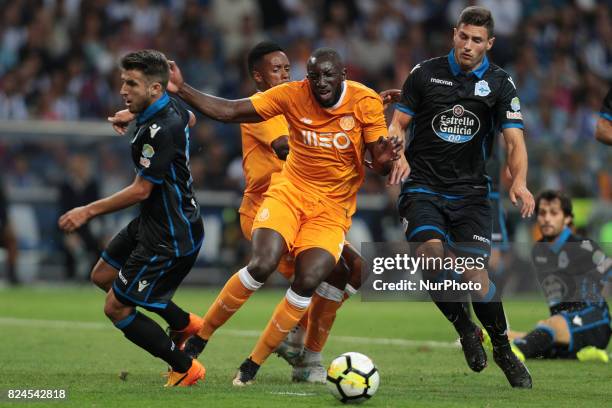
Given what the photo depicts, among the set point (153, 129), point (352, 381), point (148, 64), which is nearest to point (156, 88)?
point (148, 64)

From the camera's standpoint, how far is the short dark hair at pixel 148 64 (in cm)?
789

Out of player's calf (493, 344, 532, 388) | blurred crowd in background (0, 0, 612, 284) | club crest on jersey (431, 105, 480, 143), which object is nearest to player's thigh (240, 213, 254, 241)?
club crest on jersey (431, 105, 480, 143)

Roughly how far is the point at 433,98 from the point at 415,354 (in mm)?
3001

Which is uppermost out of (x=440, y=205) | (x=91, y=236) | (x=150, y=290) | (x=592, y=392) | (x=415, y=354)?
(x=440, y=205)

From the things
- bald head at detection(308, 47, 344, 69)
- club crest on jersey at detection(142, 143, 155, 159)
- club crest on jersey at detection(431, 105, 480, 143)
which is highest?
bald head at detection(308, 47, 344, 69)

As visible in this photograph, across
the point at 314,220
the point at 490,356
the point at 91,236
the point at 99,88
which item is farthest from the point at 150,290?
the point at 99,88

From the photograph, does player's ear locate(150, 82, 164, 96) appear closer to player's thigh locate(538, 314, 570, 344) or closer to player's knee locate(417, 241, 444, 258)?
player's knee locate(417, 241, 444, 258)

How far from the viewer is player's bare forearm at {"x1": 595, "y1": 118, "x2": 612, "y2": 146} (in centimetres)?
884

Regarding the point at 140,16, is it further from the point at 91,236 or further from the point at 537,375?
the point at 537,375

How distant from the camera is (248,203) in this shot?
9.51m

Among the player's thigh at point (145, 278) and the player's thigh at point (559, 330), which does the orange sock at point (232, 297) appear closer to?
the player's thigh at point (145, 278)

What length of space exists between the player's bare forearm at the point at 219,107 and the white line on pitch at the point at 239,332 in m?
4.01

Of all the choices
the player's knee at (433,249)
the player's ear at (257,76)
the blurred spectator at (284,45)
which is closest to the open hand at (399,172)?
the player's knee at (433,249)

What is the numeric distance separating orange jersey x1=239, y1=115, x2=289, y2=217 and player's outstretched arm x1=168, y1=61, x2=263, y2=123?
0.78 metres
